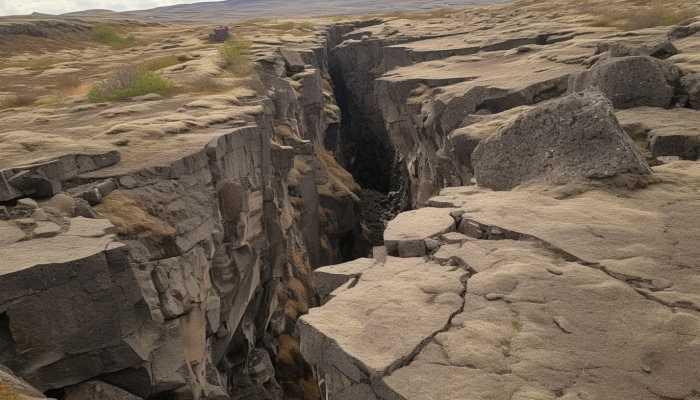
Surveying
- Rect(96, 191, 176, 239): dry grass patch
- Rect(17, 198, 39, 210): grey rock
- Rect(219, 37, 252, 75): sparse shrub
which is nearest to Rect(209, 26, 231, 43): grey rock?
Rect(219, 37, 252, 75): sparse shrub

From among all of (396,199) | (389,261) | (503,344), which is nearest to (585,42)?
(396,199)

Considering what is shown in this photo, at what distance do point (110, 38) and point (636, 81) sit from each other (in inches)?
1211

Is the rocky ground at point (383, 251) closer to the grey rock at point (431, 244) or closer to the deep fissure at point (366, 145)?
the grey rock at point (431, 244)

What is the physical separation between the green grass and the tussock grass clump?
60.3 feet

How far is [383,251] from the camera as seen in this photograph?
5.08 m

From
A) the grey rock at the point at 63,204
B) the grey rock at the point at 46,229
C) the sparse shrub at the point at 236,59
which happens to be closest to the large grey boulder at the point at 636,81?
the grey rock at the point at 63,204

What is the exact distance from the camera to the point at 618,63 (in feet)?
24.4

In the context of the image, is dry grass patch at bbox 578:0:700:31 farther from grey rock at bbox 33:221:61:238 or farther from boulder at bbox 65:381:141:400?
boulder at bbox 65:381:141:400

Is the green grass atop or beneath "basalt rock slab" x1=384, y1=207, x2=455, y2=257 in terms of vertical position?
atop

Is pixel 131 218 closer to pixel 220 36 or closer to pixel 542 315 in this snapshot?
pixel 542 315

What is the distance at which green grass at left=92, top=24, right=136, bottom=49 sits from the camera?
95.6 ft

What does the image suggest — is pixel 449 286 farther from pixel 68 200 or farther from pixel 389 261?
pixel 68 200

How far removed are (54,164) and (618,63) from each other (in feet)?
25.1

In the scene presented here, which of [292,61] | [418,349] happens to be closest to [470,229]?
[418,349]
